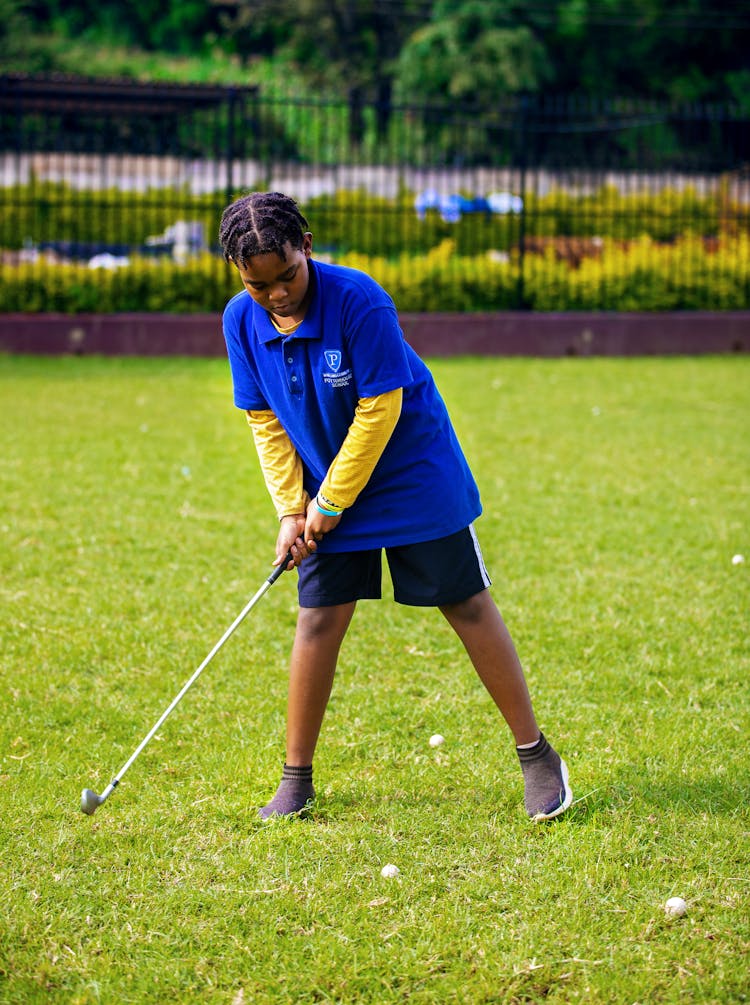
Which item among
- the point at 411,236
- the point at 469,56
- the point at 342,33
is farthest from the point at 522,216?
the point at 342,33

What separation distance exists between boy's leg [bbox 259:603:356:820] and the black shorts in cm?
5

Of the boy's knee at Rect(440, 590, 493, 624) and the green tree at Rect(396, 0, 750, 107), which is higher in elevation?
the green tree at Rect(396, 0, 750, 107)

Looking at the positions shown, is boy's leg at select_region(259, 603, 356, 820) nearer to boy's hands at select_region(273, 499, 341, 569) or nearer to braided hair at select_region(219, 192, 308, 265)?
boy's hands at select_region(273, 499, 341, 569)

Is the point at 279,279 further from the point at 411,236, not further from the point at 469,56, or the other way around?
the point at 469,56

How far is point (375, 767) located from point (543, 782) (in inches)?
21.9

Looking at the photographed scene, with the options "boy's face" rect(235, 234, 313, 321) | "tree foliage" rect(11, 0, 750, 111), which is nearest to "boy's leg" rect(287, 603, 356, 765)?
"boy's face" rect(235, 234, 313, 321)

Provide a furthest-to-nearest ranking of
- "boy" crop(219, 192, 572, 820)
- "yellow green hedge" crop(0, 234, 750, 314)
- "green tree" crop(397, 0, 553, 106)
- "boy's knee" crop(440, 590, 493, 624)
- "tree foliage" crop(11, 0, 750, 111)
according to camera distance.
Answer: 1. "tree foliage" crop(11, 0, 750, 111)
2. "green tree" crop(397, 0, 553, 106)
3. "yellow green hedge" crop(0, 234, 750, 314)
4. "boy's knee" crop(440, 590, 493, 624)
5. "boy" crop(219, 192, 572, 820)

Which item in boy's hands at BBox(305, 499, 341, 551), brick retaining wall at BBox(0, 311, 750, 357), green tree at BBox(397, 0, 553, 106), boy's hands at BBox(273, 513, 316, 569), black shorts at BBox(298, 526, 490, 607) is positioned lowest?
brick retaining wall at BBox(0, 311, 750, 357)

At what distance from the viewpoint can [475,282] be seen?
13984 millimetres

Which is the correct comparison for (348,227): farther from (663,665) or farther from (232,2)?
(232,2)

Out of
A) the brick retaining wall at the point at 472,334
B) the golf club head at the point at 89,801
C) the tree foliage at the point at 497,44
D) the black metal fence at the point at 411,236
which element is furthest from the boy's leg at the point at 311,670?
the tree foliage at the point at 497,44

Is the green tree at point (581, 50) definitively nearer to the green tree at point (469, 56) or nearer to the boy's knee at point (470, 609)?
the green tree at point (469, 56)

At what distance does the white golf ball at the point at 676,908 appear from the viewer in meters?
2.80

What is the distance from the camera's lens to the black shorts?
3.19 m
